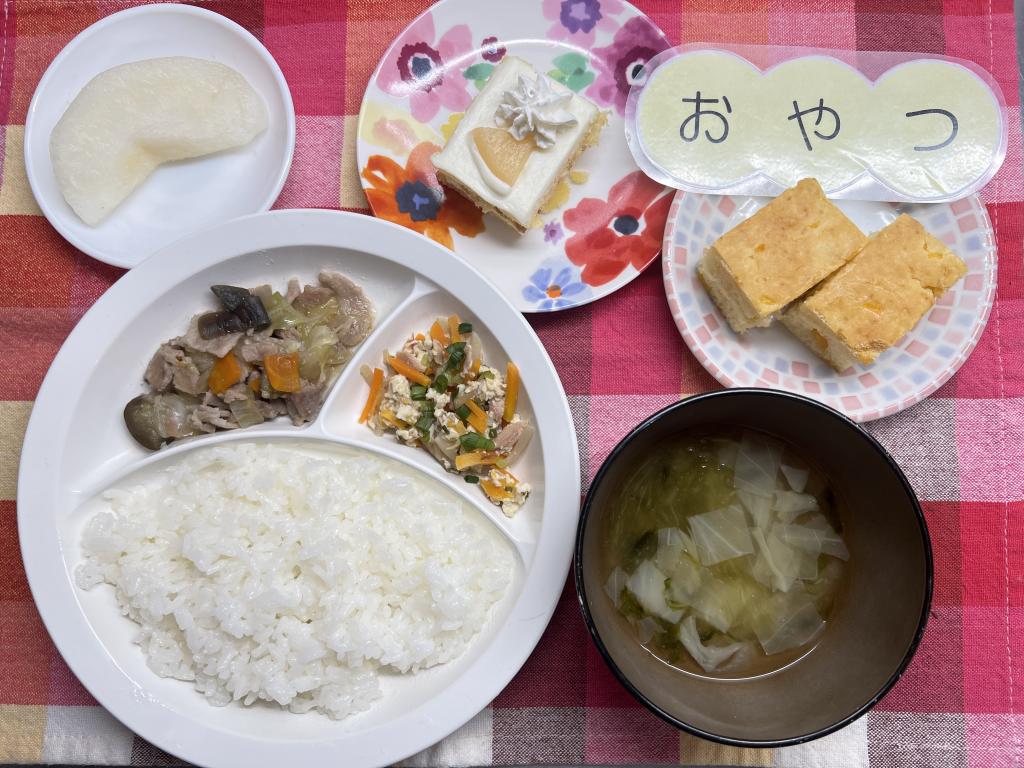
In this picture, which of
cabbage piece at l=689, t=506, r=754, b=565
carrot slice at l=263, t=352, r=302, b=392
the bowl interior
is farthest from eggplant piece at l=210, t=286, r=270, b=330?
cabbage piece at l=689, t=506, r=754, b=565

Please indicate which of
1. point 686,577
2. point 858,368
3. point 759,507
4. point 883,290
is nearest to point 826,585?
point 759,507

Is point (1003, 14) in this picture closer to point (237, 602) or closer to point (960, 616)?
point (960, 616)

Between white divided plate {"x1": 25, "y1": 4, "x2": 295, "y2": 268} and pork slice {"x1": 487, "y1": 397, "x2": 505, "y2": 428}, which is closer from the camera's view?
pork slice {"x1": 487, "y1": 397, "x2": 505, "y2": 428}

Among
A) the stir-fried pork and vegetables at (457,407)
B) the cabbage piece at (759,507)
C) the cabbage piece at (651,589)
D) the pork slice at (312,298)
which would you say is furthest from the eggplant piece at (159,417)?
the cabbage piece at (759,507)

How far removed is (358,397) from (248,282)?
495 mm

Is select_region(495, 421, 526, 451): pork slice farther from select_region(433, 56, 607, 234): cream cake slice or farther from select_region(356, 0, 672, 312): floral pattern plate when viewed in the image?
select_region(433, 56, 607, 234): cream cake slice

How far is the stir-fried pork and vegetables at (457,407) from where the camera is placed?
2244 millimetres

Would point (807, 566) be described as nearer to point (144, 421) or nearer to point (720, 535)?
point (720, 535)

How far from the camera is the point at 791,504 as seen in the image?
80.4 inches

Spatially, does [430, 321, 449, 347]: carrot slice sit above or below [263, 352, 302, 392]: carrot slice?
above

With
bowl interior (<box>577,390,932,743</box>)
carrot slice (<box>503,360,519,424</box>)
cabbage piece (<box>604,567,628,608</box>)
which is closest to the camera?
bowl interior (<box>577,390,932,743</box>)

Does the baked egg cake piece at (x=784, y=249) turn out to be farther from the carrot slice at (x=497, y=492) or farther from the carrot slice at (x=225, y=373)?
the carrot slice at (x=225, y=373)

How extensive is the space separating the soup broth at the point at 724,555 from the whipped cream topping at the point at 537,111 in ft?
3.37

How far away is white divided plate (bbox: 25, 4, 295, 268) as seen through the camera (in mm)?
2432
